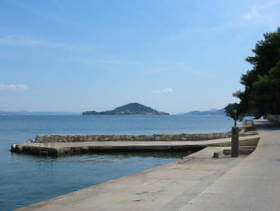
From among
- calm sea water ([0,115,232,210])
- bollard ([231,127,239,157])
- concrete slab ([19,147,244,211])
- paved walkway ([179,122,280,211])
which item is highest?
bollard ([231,127,239,157])

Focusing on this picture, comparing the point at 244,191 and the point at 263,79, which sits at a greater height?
the point at 263,79

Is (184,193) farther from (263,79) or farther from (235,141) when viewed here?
(263,79)

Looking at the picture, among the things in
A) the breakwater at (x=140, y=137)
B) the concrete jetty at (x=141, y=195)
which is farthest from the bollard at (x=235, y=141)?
the breakwater at (x=140, y=137)

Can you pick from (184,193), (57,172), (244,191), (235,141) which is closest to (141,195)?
(184,193)

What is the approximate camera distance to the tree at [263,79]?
4375 centimetres

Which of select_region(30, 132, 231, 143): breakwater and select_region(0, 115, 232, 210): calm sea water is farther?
select_region(30, 132, 231, 143): breakwater

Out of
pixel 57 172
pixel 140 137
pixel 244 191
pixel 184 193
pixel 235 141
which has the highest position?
pixel 235 141

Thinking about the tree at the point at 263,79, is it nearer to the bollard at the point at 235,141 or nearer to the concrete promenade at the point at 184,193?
the bollard at the point at 235,141

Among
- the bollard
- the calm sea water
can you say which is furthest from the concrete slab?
the bollard

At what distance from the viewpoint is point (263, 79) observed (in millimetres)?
43844

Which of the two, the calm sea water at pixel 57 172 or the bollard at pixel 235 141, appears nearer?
the calm sea water at pixel 57 172

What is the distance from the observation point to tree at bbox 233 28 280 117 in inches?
1722

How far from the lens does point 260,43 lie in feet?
174

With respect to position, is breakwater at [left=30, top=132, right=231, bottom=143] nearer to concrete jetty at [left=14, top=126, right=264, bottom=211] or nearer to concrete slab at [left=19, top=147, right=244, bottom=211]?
concrete jetty at [left=14, top=126, right=264, bottom=211]
